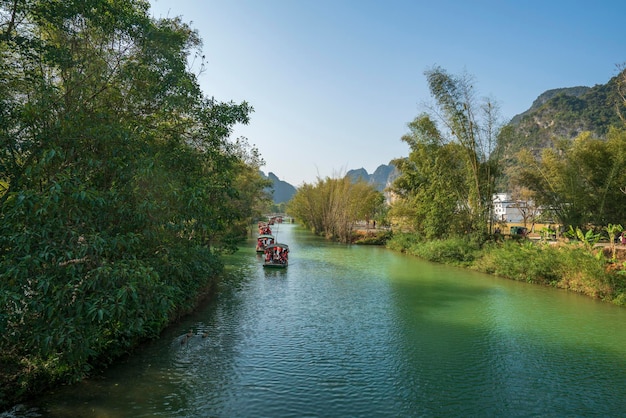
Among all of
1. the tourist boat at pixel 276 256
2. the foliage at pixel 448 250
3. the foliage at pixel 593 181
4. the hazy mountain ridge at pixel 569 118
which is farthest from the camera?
the hazy mountain ridge at pixel 569 118

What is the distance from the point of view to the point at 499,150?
22.8m

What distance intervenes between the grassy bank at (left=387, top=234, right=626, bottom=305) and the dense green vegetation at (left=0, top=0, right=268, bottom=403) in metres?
13.3

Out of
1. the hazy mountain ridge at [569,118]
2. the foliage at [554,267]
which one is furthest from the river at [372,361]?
the hazy mountain ridge at [569,118]

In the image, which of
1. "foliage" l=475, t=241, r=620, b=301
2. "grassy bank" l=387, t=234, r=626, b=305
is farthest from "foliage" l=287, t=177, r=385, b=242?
"foliage" l=475, t=241, r=620, b=301

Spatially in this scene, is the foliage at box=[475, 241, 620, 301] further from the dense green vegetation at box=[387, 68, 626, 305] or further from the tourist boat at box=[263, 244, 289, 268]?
the tourist boat at box=[263, 244, 289, 268]

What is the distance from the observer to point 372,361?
862cm

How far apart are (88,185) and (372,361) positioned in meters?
6.41

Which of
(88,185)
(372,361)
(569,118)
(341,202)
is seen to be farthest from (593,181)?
(569,118)

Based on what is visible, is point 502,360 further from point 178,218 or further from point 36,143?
point 36,143

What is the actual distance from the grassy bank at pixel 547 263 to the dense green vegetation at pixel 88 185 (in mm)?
13306

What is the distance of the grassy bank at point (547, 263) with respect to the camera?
1443cm

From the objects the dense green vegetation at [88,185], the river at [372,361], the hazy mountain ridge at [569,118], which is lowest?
the river at [372,361]

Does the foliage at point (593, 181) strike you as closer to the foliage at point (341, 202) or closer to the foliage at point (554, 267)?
the foliage at point (554, 267)

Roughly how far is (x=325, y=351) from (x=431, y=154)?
20.1 m
